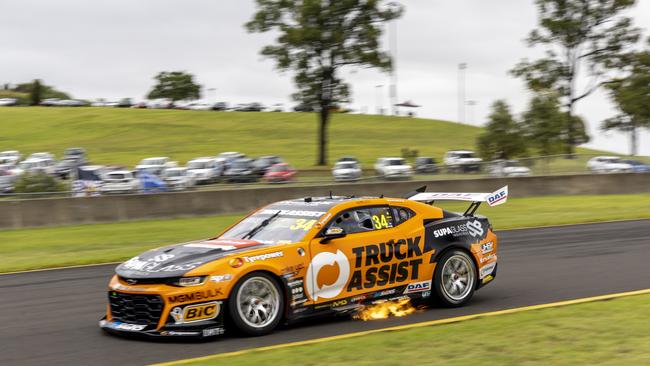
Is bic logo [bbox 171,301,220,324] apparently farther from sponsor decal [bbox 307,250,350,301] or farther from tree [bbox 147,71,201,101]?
tree [bbox 147,71,201,101]

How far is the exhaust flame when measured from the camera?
29.9 feet

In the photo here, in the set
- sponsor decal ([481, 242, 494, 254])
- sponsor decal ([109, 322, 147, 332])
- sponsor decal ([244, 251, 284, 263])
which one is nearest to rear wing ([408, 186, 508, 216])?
sponsor decal ([481, 242, 494, 254])

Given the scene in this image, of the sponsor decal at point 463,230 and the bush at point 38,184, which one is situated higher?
the bush at point 38,184

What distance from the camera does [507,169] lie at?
3030 centimetres

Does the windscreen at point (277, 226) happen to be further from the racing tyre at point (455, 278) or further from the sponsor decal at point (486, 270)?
the sponsor decal at point (486, 270)

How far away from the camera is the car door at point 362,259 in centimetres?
856

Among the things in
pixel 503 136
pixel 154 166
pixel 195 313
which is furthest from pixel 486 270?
pixel 503 136

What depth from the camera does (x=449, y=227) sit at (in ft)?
32.2

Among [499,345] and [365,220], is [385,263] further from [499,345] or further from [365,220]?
[499,345]

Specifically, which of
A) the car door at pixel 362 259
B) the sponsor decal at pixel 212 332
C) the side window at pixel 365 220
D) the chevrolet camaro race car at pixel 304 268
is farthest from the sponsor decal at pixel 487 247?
the sponsor decal at pixel 212 332

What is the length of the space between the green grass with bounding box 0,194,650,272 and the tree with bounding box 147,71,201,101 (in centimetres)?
12169

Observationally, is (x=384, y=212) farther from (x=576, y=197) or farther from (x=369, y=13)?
(x=369, y=13)

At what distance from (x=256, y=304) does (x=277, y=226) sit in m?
1.18

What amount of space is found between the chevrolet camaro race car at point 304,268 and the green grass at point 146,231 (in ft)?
24.4
